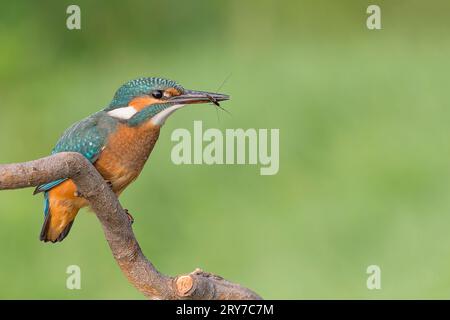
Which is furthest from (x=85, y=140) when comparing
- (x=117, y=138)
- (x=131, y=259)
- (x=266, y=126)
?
(x=266, y=126)

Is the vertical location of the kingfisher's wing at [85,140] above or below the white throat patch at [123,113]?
below

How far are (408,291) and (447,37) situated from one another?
1.37 meters

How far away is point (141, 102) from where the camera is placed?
81.0 inches

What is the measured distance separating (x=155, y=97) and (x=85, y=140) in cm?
17

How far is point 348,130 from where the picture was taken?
4.01 metres

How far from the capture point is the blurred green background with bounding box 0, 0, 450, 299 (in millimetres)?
3549

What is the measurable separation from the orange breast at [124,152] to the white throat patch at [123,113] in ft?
0.06

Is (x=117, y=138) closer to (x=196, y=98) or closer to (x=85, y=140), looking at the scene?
(x=85, y=140)

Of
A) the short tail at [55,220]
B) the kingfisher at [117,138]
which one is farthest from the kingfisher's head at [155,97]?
the short tail at [55,220]

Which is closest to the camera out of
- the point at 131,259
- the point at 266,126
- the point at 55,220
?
the point at 131,259

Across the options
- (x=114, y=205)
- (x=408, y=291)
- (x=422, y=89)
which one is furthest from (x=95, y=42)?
(x=114, y=205)

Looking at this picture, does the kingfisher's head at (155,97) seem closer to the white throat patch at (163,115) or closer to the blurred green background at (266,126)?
the white throat patch at (163,115)

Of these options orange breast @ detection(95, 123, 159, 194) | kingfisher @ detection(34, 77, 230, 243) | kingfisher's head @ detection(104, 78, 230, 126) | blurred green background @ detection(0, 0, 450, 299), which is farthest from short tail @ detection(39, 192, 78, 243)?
blurred green background @ detection(0, 0, 450, 299)

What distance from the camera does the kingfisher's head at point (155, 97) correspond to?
2027 millimetres
